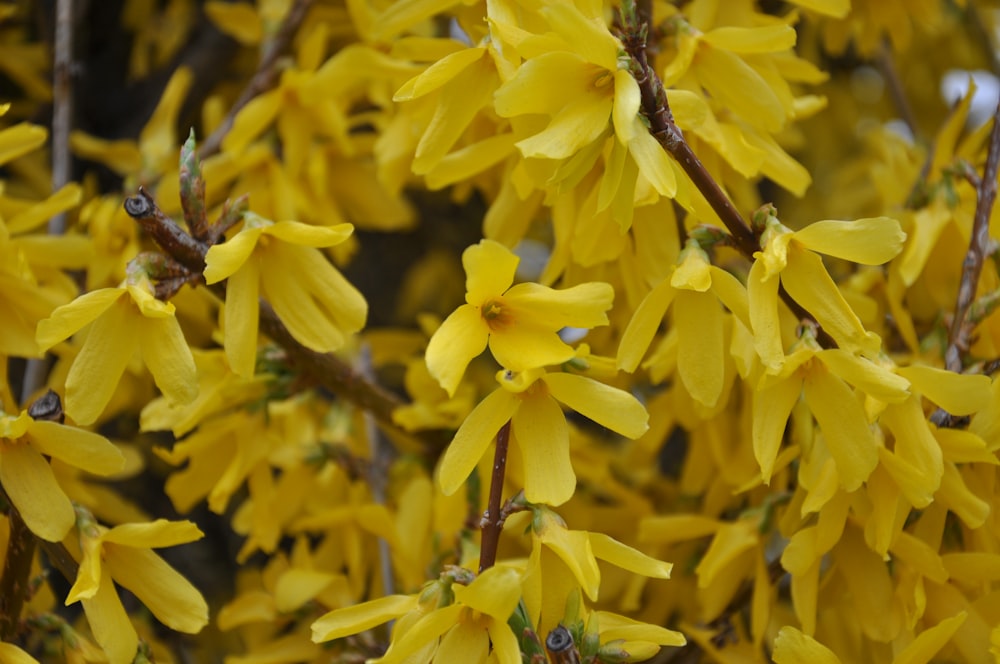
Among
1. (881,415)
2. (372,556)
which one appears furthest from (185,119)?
(881,415)

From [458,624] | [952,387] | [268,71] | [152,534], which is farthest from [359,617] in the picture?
[268,71]

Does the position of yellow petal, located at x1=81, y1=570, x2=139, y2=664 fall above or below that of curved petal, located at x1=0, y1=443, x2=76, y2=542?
below

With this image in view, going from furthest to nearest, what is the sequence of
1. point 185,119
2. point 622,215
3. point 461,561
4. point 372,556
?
point 185,119
point 372,556
point 461,561
point 622,215

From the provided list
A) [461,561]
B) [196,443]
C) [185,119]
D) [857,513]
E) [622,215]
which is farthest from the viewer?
[185,119]

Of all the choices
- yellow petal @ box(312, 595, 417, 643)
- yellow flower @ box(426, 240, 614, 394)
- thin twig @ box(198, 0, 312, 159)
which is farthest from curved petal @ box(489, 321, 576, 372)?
thin twig @ box(198, 0, 312, 159)

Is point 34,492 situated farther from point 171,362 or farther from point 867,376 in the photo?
point 867,376

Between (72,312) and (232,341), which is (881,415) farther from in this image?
(72,312)

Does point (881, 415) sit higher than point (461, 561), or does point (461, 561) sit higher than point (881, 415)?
point (881, 415)

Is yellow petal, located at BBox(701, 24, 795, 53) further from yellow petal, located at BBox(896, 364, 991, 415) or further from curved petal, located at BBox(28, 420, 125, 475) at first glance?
curved petal, located at BBox(28, 420, 125, 475)
